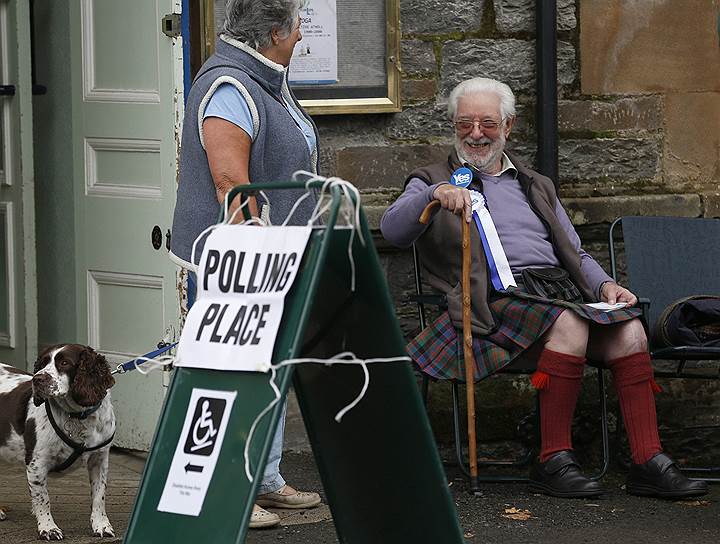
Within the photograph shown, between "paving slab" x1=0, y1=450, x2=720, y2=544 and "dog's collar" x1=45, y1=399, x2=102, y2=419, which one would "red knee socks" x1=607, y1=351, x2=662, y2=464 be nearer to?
"paving slab" x1=0, y1=450, x2=720, y2=544

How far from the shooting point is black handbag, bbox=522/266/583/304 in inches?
213

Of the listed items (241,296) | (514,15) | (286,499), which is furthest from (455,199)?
(241,296)

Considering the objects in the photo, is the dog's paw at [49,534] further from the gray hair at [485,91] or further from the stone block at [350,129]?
the gray hair at [485,91]

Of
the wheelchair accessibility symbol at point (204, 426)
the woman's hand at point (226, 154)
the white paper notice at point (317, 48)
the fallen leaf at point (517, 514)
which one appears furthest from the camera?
the white paper notice at point (317, 48)

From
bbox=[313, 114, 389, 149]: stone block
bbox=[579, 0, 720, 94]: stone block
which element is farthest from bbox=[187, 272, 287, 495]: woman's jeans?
bbox=[579, 0, 720, 94]: stone block

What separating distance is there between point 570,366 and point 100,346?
2.07m

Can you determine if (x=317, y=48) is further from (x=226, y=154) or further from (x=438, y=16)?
(x=226, y=154)

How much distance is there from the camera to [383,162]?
597 centimetres

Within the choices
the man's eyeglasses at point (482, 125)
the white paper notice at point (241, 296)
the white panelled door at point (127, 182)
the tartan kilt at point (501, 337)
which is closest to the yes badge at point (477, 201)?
the man's eyeglasses at point (482, 125)

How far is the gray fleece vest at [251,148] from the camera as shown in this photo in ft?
14.5

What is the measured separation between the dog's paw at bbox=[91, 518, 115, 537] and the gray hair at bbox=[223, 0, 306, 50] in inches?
66.2

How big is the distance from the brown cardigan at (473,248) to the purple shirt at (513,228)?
4cm

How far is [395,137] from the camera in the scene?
19.6ft

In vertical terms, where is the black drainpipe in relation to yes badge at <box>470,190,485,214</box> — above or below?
above
